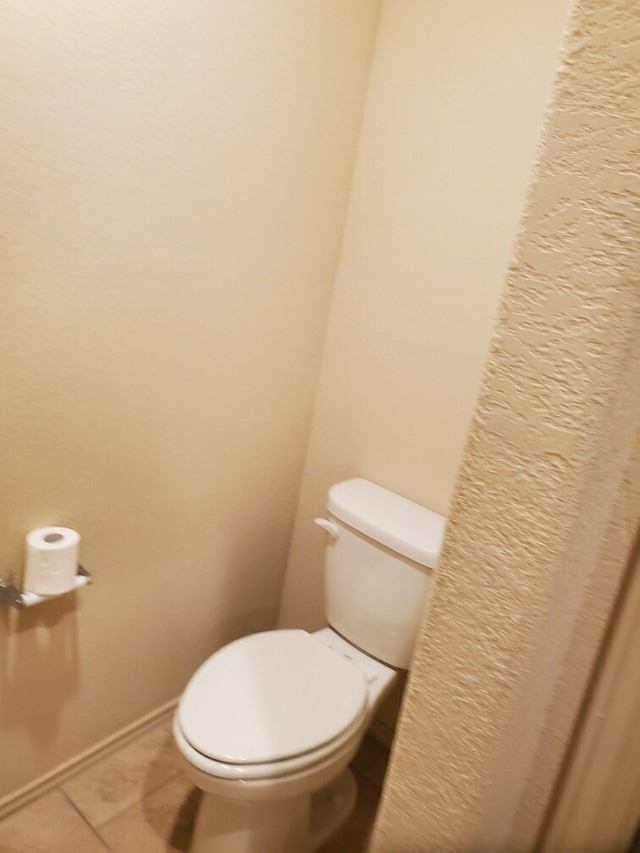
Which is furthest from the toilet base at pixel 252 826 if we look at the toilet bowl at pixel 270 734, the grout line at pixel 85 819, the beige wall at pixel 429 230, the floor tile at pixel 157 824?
the beige wall at pixel 429 230

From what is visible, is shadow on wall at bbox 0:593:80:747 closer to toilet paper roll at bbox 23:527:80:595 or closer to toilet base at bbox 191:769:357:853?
toilet paper roll at bbox 23:527:80:595

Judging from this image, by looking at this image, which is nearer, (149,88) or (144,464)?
(149,88)

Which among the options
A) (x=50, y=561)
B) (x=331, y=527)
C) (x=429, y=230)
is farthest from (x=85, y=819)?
(x=429, y=230)

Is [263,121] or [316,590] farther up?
[263,121]

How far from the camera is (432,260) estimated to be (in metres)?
1.46

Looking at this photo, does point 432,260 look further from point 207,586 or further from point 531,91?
point 207,586

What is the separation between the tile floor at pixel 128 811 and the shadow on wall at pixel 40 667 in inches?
6.7

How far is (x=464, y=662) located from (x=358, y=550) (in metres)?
0.97

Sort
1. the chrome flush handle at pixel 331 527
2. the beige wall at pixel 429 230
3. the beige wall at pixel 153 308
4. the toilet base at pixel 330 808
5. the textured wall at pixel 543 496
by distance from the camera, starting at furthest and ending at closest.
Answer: the chrome flush handle at pixel 331 527, the toilet base at pixel 330 808, the beige wall at pixel 429 230, the beige wall at pixel 153 308, the textured wall at pixel 543 496

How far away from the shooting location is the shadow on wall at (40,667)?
1.25m

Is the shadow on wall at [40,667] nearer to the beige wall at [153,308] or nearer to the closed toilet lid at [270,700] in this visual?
the beige wall at [153,308]

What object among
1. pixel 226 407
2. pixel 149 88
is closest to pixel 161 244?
pixel 149 88

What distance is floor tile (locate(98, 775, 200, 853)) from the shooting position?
1351 mm

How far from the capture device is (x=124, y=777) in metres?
1.51
